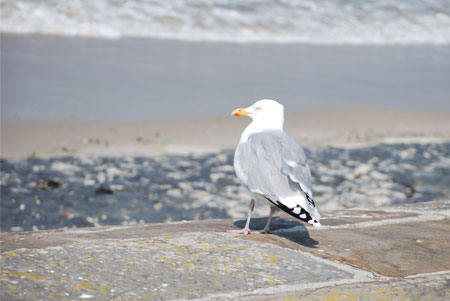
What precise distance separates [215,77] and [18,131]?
3.67 m

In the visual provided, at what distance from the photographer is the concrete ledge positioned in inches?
76.8

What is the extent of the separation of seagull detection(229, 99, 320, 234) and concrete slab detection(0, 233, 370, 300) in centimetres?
27

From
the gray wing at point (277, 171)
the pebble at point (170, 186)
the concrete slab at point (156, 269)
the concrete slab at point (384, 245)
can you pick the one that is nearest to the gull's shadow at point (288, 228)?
the concrete slab at point (384, 245)

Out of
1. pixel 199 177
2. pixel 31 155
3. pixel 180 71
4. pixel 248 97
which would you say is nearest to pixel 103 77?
pixel 180 71

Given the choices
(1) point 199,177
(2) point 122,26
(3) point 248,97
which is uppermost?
(2) point 122,26

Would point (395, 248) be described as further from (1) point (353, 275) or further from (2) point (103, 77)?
(2) point (103, 77)

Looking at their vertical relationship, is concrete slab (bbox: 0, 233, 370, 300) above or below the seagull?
below

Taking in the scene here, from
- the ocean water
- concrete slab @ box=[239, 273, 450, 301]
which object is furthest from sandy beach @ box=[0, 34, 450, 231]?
concrete slab @ box=[239, 273, 450, 301]

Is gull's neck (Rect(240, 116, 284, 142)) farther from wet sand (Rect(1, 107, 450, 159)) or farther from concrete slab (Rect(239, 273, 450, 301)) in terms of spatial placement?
wet sand (Rect(1, 107, 450, 159))

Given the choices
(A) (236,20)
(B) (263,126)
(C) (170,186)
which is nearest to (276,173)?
(B) (263,126)

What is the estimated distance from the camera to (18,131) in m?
7.19

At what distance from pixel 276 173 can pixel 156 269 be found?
976 mm

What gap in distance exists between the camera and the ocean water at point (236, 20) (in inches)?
531

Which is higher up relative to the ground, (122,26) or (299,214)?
(122,26)
